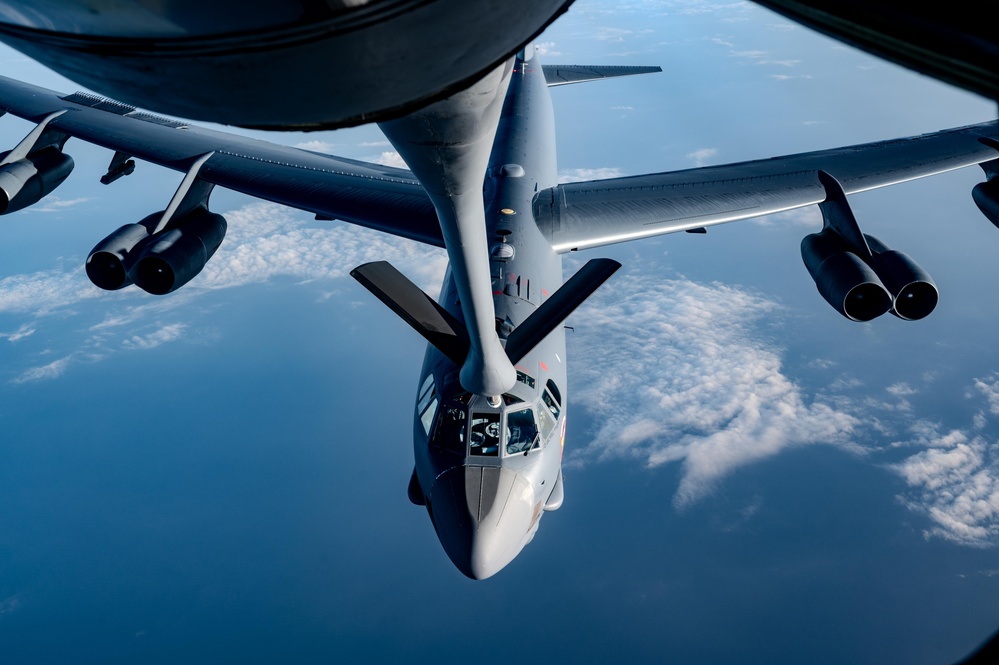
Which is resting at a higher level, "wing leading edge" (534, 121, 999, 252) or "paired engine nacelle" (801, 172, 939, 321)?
"wing leading edge" (534, 121, 999, 252)

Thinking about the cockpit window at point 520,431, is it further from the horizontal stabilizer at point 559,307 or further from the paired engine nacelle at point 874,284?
the paired engine nacelle at point 874,284

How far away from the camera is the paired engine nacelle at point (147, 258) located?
18797 mm

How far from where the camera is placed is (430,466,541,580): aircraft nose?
13172mm

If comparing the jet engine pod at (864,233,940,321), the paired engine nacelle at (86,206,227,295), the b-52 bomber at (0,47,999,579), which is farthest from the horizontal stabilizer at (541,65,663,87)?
the paired engine nacelle at (86,206,227,295)

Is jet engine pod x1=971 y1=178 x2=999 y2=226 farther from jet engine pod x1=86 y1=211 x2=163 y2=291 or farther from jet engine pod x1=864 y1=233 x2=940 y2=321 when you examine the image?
jet engine pod x1=86 y1=211 x2=163 y2=291

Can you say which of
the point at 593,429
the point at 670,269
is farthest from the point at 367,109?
the point at 670,269

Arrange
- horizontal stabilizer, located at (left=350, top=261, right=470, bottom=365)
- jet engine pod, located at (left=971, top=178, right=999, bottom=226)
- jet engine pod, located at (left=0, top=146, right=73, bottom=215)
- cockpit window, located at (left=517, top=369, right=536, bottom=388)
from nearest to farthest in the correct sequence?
horizontal stabilizer, located at (left=350, top=261, right=470, bottom=365) < cockpit window, located at (left=517, top=369, right=536, bottom=388) < jet engine pod, located at (left=971, top=178, right=999, bottom=226) < jet engine pod, located at (left=0, top=146, right=73, bottom=215)

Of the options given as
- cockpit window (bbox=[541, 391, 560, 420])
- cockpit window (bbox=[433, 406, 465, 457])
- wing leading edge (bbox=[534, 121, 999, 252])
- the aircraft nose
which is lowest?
the aircraft nose

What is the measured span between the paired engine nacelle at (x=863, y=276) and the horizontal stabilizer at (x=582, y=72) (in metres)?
16.2

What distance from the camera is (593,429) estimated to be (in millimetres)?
92500

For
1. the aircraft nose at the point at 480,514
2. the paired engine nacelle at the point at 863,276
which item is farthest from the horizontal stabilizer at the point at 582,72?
the aircraft nose at the point at 480,514

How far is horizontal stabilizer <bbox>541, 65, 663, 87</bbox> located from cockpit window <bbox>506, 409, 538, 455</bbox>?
23.4m

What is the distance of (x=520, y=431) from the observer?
13.8 m

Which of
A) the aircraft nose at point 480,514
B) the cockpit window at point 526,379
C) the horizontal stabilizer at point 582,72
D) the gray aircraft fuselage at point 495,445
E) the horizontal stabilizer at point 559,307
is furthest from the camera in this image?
the horizontal stabilizer at point 582,72
